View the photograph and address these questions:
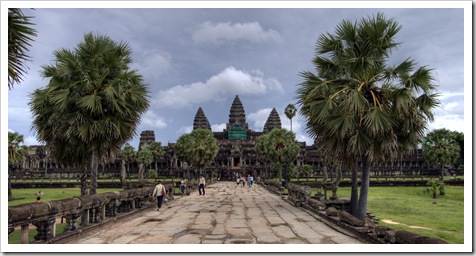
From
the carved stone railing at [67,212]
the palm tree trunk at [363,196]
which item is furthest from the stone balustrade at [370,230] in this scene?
the carved stone railing at [67,212]

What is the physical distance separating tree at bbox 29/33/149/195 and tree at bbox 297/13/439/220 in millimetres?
6321

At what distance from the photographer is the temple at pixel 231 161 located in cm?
7388

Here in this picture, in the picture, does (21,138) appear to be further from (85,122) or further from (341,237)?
(341,237)

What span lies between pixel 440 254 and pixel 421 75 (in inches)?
331

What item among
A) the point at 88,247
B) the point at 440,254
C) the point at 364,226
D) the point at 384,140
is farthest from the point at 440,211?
the point at 88,247

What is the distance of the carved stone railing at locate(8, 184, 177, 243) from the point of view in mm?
7422

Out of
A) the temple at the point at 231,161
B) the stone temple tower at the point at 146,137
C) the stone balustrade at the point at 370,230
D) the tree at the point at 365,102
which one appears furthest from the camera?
the stone temple tower at the point at 146,137

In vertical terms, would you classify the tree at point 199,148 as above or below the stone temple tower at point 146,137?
below

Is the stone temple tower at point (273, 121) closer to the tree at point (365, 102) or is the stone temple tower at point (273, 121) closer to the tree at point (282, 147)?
the tree at point (282, 147)

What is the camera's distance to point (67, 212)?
367 inches

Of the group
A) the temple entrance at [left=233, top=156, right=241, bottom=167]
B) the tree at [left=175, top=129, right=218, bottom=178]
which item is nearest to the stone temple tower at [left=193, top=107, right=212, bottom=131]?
the temple entrance at [left=233, top=156, right=241, bottom=167]

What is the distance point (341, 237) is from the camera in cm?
937

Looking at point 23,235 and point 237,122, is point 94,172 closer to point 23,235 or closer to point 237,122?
point 23,235

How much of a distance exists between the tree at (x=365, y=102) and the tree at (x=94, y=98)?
6321 millimetres
